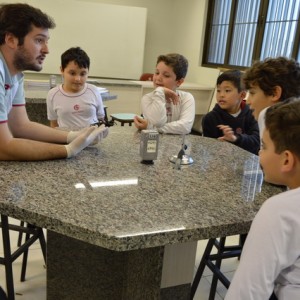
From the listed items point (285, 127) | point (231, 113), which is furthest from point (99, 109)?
point (285, 127)

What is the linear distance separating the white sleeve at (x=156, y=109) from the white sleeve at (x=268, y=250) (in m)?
1.29

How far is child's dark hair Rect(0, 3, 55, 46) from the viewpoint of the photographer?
55.4 inches

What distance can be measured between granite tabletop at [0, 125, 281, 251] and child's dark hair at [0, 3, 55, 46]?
0.56 m

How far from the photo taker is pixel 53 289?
5.23 ft

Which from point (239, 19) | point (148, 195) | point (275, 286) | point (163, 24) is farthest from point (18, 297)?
point (163, 24)

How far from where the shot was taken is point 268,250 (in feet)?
2.62

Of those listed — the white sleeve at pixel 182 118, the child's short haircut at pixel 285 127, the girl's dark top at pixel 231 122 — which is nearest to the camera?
the child's short haircut at pixel 285 127

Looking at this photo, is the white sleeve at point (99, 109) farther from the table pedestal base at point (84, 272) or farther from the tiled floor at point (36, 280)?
the table pedestal base at point (84, 272)

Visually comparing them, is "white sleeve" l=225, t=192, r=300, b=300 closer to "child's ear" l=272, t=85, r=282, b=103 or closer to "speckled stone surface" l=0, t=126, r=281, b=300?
"speckled stone surface" l=0, t=126, r=281, b=300

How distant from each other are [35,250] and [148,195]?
1.47 m

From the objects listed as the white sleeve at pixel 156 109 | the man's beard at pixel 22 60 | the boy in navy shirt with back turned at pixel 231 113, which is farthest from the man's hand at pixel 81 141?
Answer: the boy in navy shirt with back turned at pixel 231 113

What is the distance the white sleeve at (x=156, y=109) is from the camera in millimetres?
2051

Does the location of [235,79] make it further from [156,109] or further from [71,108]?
[71,108]

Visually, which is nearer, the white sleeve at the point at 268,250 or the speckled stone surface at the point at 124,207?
the white sleeve at the point at 268,250
